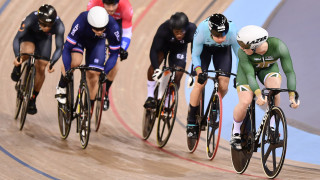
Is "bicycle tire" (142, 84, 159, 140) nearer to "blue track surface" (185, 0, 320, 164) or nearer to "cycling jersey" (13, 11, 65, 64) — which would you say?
"blue track surface" (185, 0, 320, 164)

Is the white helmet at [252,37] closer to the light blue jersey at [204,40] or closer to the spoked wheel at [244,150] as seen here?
the spoked wheel at [244,150]

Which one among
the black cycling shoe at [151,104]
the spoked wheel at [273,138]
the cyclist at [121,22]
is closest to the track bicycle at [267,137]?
the spoked wheel at [273,138]

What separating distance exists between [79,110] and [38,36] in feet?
3.80

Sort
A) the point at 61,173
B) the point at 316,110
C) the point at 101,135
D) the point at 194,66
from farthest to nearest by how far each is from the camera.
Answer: the point at 316,110 < the point at 101,135 < the point at 194,66 < the point at 61,173

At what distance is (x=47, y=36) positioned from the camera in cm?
713

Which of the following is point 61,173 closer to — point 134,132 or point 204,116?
point 204,116

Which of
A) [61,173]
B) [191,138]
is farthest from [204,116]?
[61,173]

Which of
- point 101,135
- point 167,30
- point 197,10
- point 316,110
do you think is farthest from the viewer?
point 197,10

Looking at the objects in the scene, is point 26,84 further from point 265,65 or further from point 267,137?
point 267,137

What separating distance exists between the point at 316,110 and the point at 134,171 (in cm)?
314

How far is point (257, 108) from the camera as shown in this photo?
8445mm

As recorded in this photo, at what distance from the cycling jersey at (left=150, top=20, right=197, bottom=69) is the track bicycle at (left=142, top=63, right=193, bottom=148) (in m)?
0.19

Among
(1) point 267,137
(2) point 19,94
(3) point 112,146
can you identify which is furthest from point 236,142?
(2) point 19,94

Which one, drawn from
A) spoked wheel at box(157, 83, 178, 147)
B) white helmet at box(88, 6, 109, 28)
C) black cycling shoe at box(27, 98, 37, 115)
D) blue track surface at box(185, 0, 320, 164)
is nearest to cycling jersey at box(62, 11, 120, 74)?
white helmet at box(88, 6, 109, 28)
